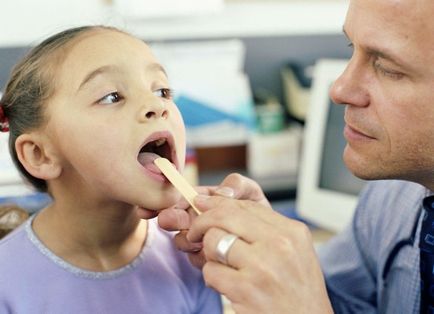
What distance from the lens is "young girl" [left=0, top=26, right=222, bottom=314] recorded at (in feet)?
2.74

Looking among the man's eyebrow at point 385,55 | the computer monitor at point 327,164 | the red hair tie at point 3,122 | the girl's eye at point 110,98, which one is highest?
the man's eyebrow at point 385,55

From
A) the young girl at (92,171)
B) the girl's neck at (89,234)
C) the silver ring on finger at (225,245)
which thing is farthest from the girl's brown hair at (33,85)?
the silver ring on finger at (225,245)

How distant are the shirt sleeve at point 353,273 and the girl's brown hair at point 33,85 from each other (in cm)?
68

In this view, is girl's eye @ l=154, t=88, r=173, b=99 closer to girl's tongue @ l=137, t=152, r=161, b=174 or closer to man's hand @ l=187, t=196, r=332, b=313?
girl's tongue @ l=137, t=152, r=161, b=174

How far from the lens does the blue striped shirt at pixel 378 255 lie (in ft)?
3.61

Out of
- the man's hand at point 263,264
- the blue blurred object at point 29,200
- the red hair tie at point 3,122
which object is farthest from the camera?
the blue blurred object at point 29,200

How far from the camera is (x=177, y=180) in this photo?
81 cm

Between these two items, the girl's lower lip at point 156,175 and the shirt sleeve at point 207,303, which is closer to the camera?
the girl's lower lip at point 156,175

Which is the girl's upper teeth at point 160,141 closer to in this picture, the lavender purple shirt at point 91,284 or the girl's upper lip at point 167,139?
the girl's upper lip at point 167,139

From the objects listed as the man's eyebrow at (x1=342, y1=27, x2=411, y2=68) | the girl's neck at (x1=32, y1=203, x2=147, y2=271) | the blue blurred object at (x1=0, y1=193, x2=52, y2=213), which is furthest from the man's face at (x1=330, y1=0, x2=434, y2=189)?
the blue blurred object at (x1=0, y1=193, x2=52, y2=213)

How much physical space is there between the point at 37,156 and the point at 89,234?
147 millimetres

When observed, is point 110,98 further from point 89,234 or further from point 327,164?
point 327,164

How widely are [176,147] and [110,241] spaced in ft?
0.65

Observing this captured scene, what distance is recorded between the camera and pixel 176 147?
874 millimetres
